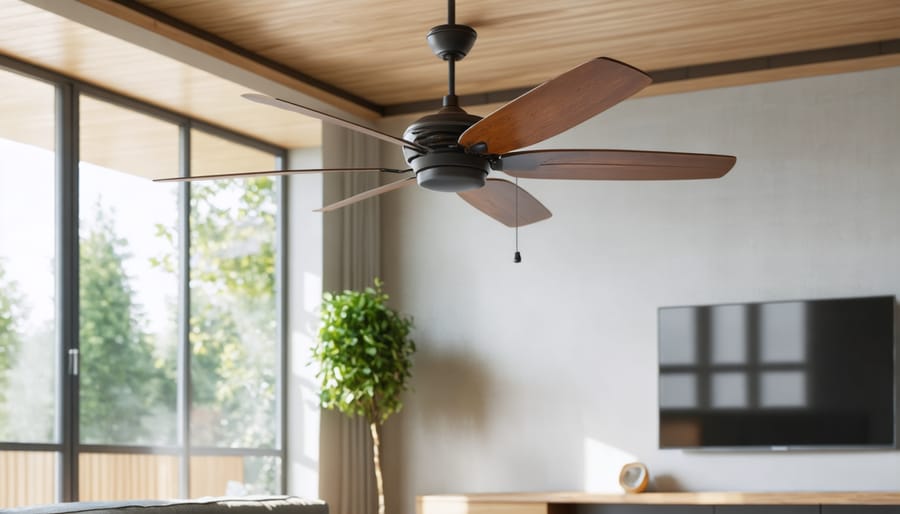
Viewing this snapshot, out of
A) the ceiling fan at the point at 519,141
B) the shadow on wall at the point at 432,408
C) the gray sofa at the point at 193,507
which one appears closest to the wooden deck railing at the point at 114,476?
the shadow on wall at the point at 432,408

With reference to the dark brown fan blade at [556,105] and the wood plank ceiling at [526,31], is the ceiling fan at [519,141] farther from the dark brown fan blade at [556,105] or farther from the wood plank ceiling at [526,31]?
the wood plank ceiling at [526,31]

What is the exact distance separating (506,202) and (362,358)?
225 cm

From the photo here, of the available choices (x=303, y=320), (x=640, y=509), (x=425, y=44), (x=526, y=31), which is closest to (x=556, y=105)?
(x=526, y=31)

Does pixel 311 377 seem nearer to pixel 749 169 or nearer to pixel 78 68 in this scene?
pixel 78 68

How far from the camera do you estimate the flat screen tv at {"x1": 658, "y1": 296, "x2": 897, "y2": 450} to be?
5.58 m

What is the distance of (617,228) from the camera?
629 cm

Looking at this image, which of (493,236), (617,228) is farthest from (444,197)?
(617,228)

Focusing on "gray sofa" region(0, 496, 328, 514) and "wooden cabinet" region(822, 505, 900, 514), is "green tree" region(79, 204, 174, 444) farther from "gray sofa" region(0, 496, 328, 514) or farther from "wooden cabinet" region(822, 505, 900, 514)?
"wooden cabinet" region(822, 505, 900, 514)

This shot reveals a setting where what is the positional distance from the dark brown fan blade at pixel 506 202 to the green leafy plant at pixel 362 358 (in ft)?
6.64

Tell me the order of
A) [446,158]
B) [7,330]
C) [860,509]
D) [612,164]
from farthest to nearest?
1. [860,509]
2. [7,330]
3. [612,164]
4. [446,158]

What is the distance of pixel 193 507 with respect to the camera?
350 centimetres

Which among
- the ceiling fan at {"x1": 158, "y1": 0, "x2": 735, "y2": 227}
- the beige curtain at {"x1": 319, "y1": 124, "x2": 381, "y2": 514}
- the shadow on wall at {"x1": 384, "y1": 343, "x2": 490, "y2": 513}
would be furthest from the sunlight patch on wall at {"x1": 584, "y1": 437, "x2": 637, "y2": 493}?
the ceiling fan at {"x1": 158, "y1": 0, "x2": 735, "y2": 227}

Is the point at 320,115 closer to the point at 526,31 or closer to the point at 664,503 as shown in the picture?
the point at 526,31

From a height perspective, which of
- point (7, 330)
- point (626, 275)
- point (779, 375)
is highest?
point (626, 275)
